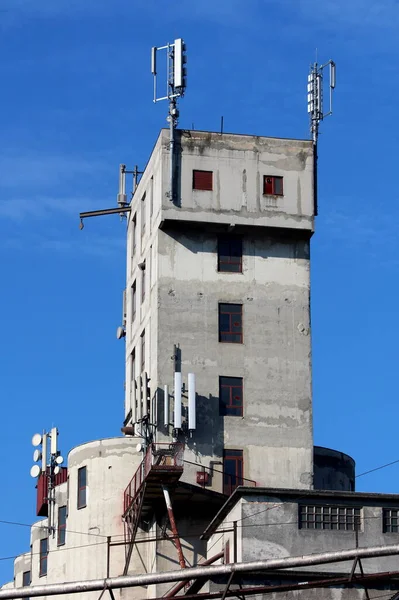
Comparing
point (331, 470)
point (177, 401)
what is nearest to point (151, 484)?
point (177, 401)

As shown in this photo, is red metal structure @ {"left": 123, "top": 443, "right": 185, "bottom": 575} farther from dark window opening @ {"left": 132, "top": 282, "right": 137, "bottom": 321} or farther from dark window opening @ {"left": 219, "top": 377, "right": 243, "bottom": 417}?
dark window opening @ {"left": 132, "top": 282, "right": 137, "bottom": 321}

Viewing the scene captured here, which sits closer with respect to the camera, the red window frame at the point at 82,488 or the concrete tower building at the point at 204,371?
the concrete tower building at the point at 204,371

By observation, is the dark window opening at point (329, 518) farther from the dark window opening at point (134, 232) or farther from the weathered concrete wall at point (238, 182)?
the dark window opening at point (134, 232)

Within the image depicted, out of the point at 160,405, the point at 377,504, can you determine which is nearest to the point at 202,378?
the point at 160,405

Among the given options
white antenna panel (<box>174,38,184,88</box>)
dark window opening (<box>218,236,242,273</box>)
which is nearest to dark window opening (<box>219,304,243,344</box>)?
dark window opening (<box>218,236,242,273</box>)

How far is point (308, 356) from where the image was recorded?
80.1 meters

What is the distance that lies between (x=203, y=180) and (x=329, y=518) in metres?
21.1

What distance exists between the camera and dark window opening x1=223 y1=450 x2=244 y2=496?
7688 centimetres

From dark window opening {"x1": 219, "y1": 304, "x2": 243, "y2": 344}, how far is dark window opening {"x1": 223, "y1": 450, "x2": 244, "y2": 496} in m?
5.84

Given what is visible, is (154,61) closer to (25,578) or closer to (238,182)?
(238,182)

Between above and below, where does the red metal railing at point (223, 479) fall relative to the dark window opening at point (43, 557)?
above

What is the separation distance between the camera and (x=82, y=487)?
81250mm

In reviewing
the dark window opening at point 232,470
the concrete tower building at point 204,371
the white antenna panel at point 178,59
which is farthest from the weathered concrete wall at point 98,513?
the white antenna panel at point 178,59

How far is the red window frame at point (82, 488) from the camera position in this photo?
8088 centimetres
